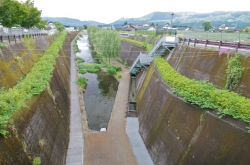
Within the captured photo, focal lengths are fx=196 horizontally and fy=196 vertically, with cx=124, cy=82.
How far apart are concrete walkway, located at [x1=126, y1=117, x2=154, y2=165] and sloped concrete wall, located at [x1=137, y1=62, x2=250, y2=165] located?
330 millimetres

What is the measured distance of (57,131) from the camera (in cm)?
1171

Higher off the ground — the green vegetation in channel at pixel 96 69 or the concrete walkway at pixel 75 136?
the green vegetation in channel at pixel 96 69

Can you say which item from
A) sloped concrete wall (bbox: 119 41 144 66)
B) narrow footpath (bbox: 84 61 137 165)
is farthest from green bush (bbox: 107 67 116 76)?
narrow footpath (bbox: 84 61 137 165)

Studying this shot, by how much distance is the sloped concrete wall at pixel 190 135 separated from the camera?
Result: 699cm

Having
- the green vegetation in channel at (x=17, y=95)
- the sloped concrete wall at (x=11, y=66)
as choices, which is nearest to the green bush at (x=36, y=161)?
the green vegetation in channel at (x=17, y=95)

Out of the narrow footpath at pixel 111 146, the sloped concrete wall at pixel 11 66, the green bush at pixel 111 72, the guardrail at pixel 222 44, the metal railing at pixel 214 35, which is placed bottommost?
the narrow footpath at pixel 111 146

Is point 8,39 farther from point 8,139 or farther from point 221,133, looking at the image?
point 221,133

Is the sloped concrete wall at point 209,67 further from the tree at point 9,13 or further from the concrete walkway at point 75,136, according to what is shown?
the tree at point 9,13

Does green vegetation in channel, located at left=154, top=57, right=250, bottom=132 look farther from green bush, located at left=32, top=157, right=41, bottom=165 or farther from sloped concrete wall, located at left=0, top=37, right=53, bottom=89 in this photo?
sloped concrete wall, located at left=0, top=37, right=53, bottom=89

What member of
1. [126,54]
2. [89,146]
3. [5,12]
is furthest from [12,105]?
[126,54]

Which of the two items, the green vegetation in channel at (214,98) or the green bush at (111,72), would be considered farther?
the green bush at (111,72)

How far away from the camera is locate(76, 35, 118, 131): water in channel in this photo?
1786 cm

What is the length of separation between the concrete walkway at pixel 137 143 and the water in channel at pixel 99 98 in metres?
2.49

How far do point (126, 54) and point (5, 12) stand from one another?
24.2m
